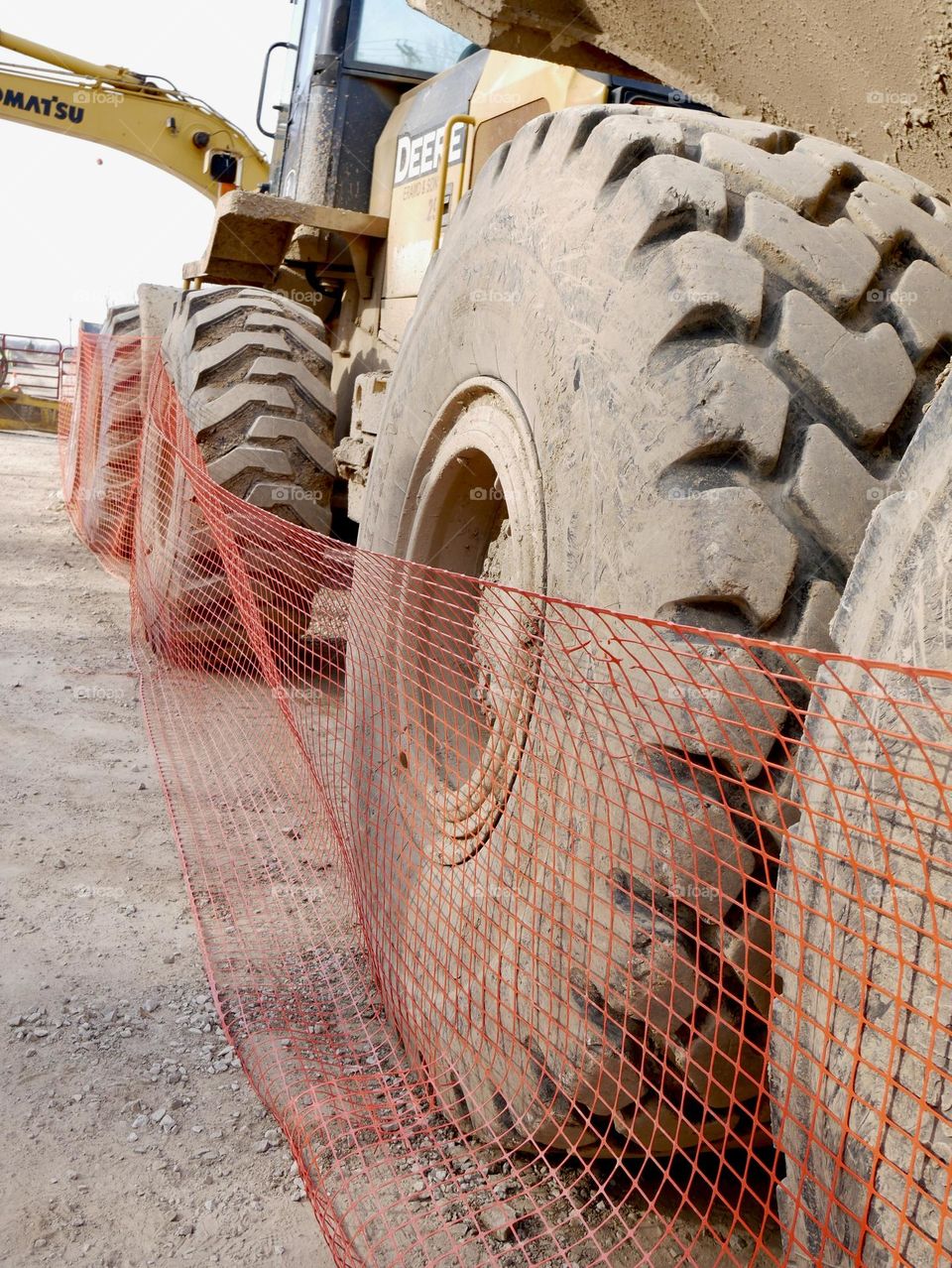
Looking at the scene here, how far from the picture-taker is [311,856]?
342cm

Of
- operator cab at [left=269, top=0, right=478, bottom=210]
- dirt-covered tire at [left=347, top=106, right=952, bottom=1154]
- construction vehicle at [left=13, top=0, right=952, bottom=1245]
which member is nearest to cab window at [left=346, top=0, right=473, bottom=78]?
operator cab at [left=269, top=0, right=478, bottom=210]

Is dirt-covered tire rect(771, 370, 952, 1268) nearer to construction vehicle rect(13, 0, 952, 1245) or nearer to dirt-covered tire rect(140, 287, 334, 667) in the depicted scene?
construction vehicle rect(13, 0, 952, 1245)

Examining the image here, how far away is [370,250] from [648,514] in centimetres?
404

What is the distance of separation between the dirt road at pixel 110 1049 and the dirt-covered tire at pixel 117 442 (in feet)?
10.2

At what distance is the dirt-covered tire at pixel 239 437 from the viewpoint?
4.86 meters

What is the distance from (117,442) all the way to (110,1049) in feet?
18.5

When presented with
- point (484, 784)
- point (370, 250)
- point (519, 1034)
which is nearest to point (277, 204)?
point (370, 250)

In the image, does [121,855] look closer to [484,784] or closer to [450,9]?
[484,784]

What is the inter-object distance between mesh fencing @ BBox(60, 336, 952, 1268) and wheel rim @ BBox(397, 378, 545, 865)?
0.02m

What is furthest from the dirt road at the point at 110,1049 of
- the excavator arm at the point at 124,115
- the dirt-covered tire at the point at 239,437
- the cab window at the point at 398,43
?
the excavator arm at the point at 124,115

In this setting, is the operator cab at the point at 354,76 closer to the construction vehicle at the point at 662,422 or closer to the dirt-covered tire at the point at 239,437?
the dirt-covered tire at the point at 239,437

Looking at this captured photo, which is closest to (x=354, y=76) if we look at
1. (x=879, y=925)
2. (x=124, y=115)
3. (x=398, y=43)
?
(x=398, y=43)

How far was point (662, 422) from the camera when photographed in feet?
5.42

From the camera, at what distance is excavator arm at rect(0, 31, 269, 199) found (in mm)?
10562
